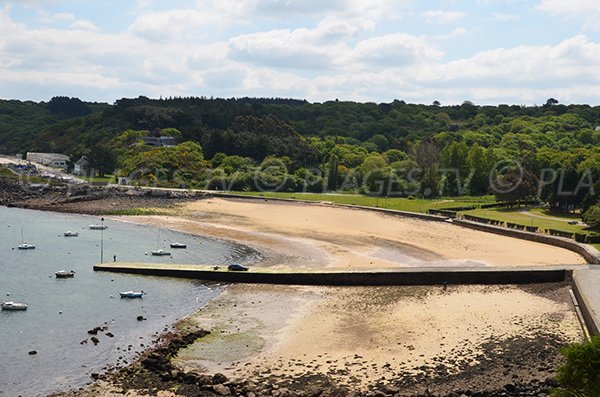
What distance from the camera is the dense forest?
84688 millimetres

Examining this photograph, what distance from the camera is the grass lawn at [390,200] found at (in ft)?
254

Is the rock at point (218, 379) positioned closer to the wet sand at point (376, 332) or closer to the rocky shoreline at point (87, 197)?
the wet sand at point (376, 332)

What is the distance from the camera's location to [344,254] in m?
51.3

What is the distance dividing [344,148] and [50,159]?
59.7m

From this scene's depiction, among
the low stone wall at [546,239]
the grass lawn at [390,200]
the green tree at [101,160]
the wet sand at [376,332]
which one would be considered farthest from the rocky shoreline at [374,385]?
the green tree at [101,160]

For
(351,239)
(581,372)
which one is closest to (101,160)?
(351,239)

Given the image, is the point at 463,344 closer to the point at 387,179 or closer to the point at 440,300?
the point at 440,300

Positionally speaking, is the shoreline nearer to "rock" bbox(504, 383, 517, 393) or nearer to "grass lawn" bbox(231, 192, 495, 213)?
"rock" bbox(504, 383, 517, 393)

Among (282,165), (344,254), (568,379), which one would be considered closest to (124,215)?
(344,254)

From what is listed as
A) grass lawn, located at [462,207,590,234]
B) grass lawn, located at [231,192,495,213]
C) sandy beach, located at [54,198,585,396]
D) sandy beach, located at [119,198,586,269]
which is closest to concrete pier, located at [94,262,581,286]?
Result: sandy beach, located at [54,198,585,396]

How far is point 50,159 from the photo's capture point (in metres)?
139

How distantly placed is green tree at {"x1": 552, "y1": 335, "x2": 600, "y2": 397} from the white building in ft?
409

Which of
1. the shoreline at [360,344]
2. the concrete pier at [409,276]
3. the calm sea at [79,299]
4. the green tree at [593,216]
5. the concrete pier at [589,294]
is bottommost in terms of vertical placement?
the calm sea at [79,299]

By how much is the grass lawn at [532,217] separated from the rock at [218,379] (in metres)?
39.9
